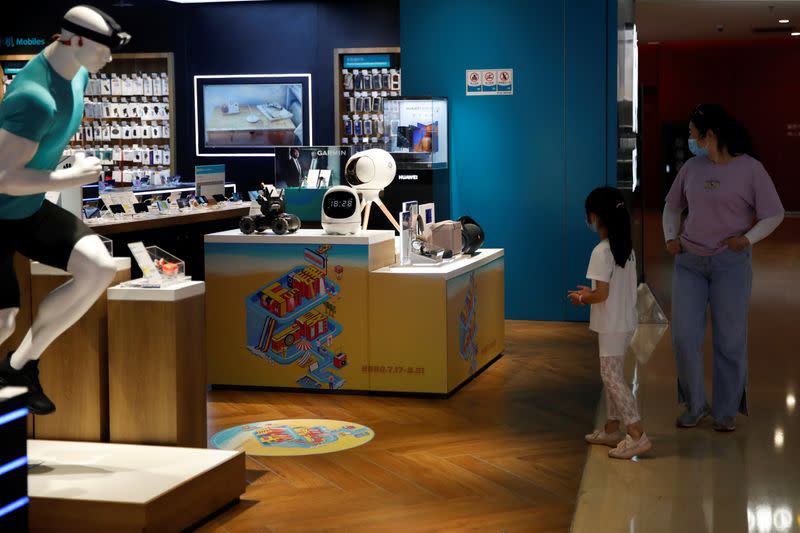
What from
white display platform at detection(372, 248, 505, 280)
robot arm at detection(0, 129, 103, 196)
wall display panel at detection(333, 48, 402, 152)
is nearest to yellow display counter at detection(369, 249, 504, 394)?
white display platform at detection(372, 248, 505, 280)

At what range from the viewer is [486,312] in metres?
7.14

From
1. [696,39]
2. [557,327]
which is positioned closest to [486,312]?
[557,327]

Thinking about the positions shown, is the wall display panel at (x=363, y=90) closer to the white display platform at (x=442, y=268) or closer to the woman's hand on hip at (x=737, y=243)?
the white display platform at (x=442, y=268)

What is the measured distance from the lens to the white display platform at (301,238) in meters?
6.23

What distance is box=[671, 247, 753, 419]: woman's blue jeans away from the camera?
5262 mm

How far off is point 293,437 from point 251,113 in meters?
9.78

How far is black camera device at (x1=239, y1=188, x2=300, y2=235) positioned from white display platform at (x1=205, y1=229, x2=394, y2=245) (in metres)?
0.04

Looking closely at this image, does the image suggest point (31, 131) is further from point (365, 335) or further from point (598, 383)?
point (598, 383)

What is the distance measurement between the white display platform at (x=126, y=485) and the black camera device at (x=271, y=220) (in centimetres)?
231

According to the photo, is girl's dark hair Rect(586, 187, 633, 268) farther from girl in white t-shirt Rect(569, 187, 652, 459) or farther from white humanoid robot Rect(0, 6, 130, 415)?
white humanoid robot Rect(0, 6, 130, 415)

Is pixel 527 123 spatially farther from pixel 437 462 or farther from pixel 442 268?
pixel 437 462

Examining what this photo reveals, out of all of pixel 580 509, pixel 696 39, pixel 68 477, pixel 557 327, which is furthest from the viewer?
pixel 696 39

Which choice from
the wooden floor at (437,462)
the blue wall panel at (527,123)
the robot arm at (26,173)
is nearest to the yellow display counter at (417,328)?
the wooden floor at (437,462)

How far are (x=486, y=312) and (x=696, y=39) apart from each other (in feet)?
55.0
